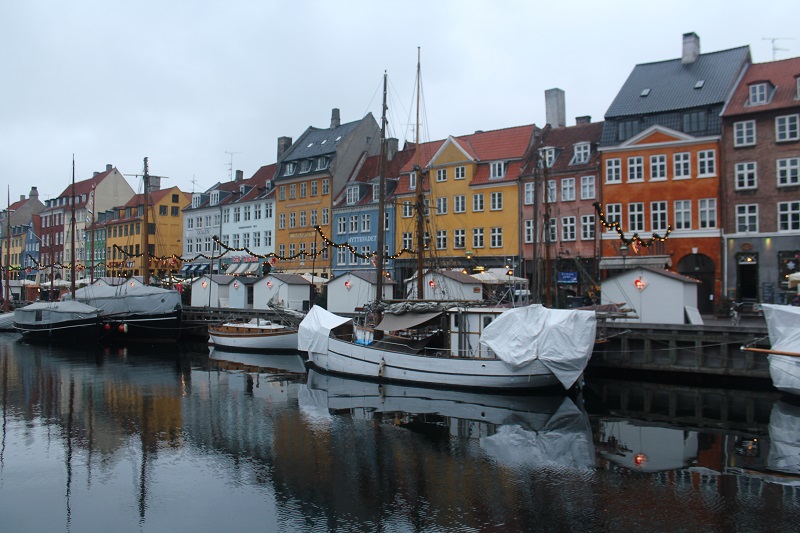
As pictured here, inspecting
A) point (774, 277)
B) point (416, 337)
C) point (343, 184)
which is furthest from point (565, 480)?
point (343, 184)

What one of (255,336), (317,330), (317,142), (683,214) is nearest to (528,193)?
(683,214)

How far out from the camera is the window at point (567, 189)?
151ft

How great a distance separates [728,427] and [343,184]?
1789 inches

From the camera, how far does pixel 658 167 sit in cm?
4209

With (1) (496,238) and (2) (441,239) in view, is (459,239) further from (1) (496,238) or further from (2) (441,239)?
(1) (496,238)

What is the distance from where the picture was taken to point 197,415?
23125 mm

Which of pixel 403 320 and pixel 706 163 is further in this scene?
pixel 706 163

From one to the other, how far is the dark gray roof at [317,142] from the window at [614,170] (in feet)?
85.5

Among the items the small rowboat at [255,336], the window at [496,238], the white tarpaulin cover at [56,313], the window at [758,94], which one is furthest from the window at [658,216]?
the white tarpaulin cover at [56,313]

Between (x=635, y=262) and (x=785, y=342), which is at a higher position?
(x=635, y=262)

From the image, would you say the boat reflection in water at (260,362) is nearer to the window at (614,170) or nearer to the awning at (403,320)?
the awning at (403,320)

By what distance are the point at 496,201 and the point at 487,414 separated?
28914 millimetres

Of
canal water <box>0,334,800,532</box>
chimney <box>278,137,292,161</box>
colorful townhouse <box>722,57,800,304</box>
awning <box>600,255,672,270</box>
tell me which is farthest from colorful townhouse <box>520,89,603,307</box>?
chimney <box>278,137,292,161</box>

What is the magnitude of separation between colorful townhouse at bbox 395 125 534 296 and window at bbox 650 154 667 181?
372 inches
